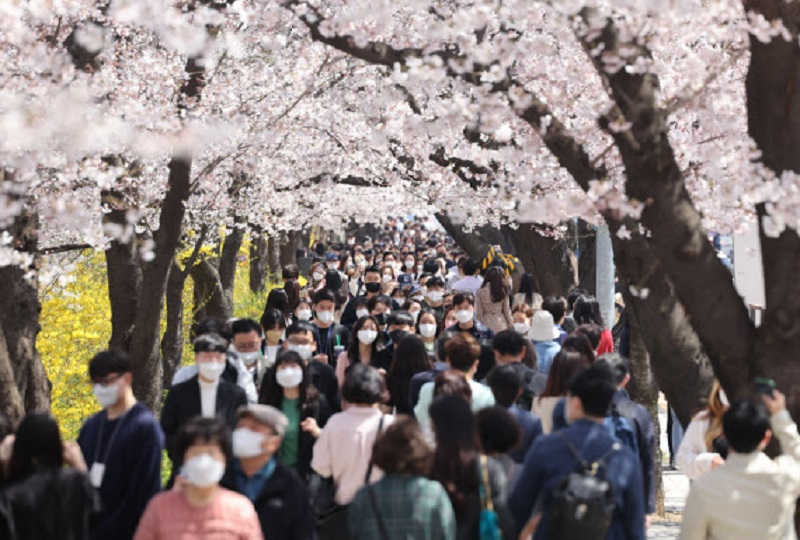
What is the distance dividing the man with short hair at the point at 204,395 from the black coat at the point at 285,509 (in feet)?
5.34

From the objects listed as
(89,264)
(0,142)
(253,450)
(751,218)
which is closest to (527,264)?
(89,264)

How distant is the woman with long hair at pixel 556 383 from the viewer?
25.6 ft

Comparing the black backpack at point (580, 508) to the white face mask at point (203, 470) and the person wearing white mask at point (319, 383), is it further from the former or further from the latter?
the person wearing white mask at point (319, 383)

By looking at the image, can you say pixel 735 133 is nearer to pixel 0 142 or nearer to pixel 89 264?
pixel 0 142

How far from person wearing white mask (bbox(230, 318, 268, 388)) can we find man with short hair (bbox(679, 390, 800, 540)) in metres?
4.01

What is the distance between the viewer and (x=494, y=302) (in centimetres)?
1392

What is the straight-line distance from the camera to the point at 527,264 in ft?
60.4

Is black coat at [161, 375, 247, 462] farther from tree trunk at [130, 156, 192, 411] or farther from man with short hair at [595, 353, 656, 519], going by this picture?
tree trunk at [130, 156, 192, 411]

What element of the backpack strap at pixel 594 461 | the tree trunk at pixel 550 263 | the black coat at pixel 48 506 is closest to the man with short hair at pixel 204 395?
the black coat at pixel 48 506

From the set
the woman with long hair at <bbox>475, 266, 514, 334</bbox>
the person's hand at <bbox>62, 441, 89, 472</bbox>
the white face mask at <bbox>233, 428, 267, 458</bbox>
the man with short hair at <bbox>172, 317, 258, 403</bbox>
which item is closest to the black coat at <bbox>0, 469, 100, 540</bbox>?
the person's hand at <bbox>62, 441, 89, 472</bbox>

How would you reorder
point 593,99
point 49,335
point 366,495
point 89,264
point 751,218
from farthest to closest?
point 89,264, point 49,335, point 593,99, point 751,218, point 366,495

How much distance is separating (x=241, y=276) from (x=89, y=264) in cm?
1586

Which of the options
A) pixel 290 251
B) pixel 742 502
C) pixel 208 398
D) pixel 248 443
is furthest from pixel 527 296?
pixel 290 251

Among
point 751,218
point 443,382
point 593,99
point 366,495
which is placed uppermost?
point 593,99
